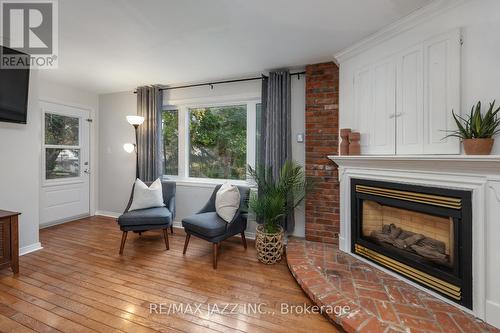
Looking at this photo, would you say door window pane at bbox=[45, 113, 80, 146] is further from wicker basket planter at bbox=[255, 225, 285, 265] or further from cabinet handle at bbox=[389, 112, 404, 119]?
cabinet handle at bbox=[389, 112, 404, 119]

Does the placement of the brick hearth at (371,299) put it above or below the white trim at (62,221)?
below

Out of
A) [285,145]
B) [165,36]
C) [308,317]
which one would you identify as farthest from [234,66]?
[308,317]

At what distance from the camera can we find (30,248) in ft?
9.28

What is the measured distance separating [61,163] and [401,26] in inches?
201

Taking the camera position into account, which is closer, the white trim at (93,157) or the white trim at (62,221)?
the white trim at (62,221)

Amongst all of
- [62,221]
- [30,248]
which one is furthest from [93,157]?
[30,248]

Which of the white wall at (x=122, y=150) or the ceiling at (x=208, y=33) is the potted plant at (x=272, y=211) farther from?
the ceiling at (x=208, y=33)

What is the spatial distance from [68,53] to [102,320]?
282cm

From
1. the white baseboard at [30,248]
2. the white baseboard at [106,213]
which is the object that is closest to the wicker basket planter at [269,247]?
the white baseboard at [30,248]

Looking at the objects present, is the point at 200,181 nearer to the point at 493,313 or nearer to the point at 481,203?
the point at 481,203

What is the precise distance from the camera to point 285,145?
308cm

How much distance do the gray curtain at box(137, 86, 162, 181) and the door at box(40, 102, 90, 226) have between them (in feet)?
4.17

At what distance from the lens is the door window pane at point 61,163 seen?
382 centimetres

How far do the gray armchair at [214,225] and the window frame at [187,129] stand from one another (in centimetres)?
61
